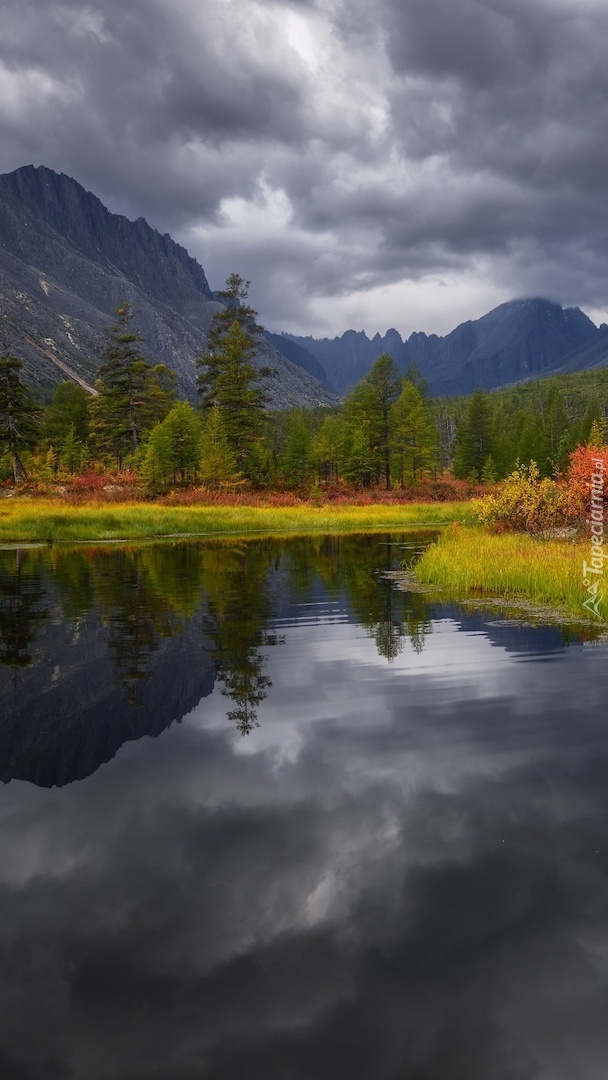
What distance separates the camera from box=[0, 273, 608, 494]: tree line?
6756 centimetres

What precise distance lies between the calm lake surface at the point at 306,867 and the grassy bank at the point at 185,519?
32.8m

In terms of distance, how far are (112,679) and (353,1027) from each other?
29.1 feet

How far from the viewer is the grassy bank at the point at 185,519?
4428 cm

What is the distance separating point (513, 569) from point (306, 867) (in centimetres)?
1622

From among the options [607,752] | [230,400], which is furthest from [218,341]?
[607,752]

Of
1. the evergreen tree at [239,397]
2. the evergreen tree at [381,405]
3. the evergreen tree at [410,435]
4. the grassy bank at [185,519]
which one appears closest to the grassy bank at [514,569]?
the grassy bank at [185,519]

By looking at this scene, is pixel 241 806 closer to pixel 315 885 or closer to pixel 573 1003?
pixel 315 885

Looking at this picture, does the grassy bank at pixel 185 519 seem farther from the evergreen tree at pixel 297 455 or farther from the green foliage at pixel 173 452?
the evergreen tree at pixel 297 455

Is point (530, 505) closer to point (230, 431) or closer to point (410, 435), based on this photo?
point (230, 431)

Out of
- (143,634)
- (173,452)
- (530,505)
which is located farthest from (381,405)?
(143,634)

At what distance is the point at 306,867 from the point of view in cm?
590

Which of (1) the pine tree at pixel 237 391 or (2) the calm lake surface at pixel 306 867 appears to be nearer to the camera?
(2) the calm lake surface at pixel 306 867

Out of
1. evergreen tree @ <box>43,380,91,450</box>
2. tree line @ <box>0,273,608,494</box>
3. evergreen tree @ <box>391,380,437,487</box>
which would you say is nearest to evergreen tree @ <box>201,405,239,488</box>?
tree line @ <box>0,273,608,494</box>

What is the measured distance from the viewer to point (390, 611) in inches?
733
